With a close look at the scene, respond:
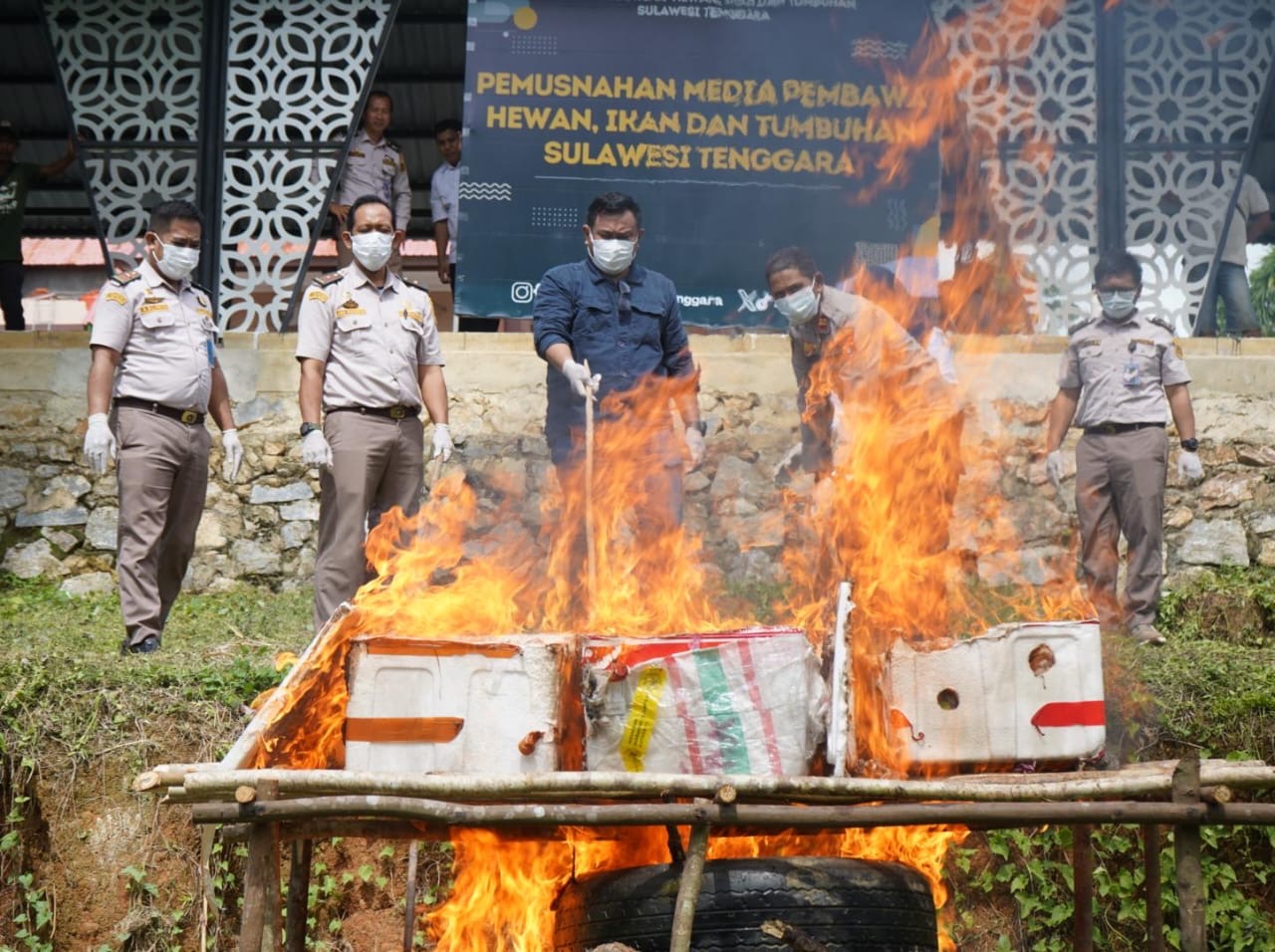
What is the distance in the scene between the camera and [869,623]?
539 centimetres

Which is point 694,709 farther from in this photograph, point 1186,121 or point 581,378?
point 1186,121

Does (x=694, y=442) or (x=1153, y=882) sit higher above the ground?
(x=694, y=442)

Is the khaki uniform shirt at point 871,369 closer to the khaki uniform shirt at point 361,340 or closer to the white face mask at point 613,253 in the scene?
the white face mask at point 613,253

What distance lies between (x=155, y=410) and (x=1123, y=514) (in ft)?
17.2

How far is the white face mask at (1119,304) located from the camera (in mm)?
8672

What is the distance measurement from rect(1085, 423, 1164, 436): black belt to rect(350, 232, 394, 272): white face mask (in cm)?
407

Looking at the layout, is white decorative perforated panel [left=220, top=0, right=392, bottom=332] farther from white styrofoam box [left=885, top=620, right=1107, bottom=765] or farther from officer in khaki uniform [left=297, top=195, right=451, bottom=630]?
white styrofoam box [left=885, top=620, right=1107, bottom=765]

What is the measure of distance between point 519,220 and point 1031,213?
3.53 metres

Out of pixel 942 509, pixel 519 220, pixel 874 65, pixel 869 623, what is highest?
pixel 874 65

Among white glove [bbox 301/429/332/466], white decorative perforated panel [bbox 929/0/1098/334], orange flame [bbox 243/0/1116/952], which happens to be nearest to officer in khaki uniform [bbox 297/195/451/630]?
white glove [bbox 301/429/332/466]

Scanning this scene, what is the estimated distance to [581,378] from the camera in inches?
294

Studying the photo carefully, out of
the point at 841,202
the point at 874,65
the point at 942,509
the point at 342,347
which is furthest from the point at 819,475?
the point at 874,65

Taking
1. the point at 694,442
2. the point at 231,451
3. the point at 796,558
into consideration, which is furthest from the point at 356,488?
A: the point at 796,558

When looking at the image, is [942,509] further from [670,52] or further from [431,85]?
[431,85]
